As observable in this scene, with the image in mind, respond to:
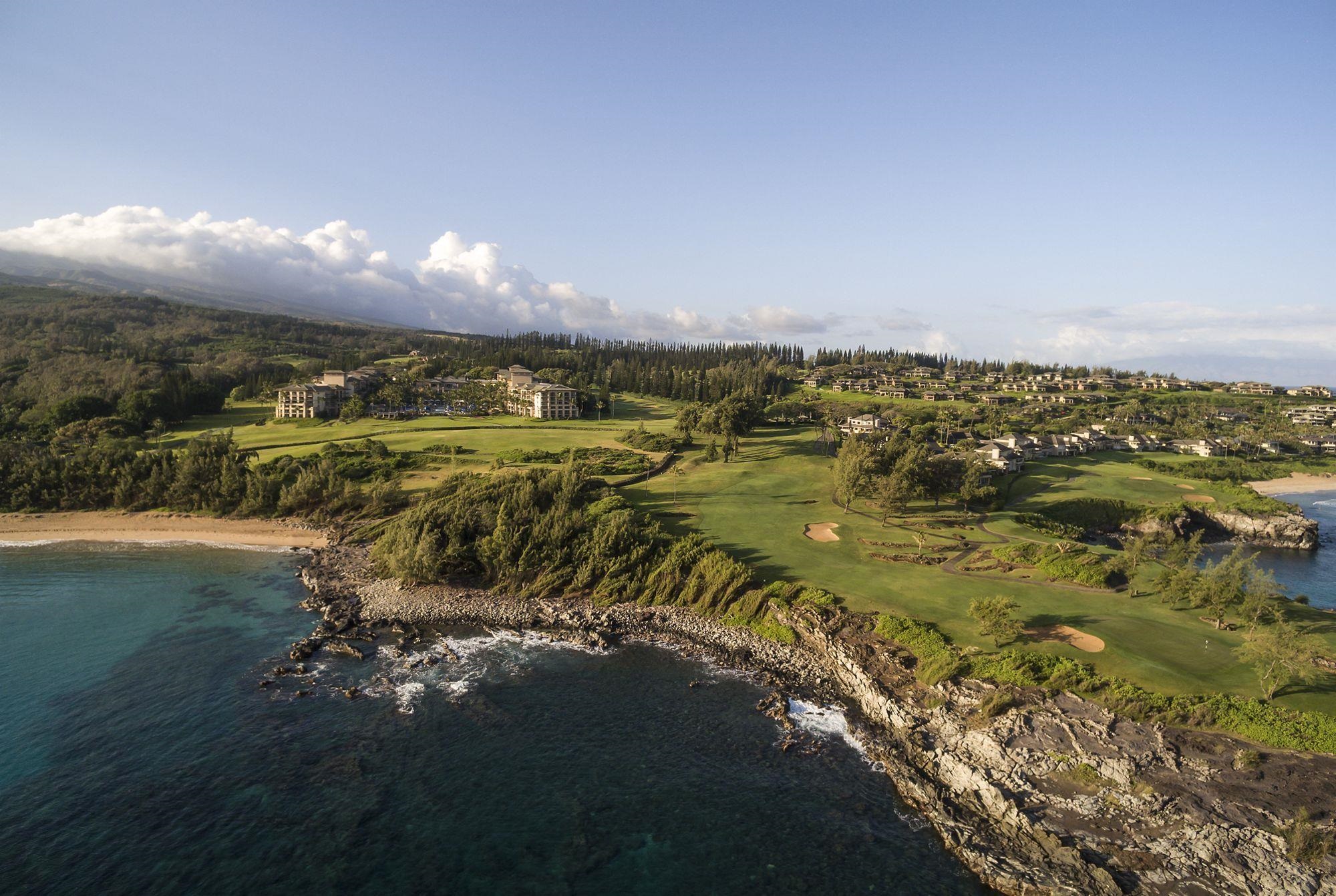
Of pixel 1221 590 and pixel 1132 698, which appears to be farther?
pixel 1221 590

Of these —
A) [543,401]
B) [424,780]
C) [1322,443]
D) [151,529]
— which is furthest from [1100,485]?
[151,529]

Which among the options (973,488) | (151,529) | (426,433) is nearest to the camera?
(151,529)

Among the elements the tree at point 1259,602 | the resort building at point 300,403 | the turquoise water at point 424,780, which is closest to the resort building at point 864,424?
the tree at point 1259,602

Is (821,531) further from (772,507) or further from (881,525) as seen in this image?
(772,507)

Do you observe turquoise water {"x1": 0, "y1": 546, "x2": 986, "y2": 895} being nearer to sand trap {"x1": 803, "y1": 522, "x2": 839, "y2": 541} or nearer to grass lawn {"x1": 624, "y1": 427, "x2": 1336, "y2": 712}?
grass lawn {"x1": 624, "y1": 427, "x2": 1336, "y2": 712}

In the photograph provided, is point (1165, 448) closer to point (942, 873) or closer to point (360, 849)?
point (942, 873)

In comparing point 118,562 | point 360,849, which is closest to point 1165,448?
point 360,849

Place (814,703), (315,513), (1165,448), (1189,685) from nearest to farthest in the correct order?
1. (1189,685)
2. (814,703)
3. (315,513)
4. (1165,448)
